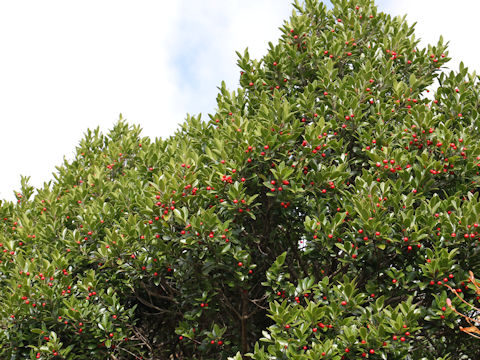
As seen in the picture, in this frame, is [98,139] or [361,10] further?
[98,139]

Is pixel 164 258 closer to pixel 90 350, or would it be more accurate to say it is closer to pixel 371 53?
pixel 90 350

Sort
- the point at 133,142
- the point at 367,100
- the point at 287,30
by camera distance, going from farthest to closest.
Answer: the point at 133,142, the point at 287,30, the point at 367,100

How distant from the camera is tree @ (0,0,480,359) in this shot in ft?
22.8

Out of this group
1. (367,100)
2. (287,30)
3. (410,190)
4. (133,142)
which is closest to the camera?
(410,190)

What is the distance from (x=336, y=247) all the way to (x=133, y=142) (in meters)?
5.92

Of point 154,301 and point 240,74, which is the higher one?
point 240,74

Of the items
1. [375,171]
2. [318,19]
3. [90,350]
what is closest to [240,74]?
[318,19]

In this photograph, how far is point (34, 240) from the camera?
32.2 feet

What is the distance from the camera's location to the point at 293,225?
8289 mm

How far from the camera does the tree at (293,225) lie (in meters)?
6.96

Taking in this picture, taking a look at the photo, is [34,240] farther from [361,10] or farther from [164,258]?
[361,10]

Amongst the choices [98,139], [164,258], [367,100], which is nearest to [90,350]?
[164,258]

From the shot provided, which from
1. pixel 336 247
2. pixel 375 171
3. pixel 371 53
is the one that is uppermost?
pixel 371 53

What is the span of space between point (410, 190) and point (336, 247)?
1442mm
